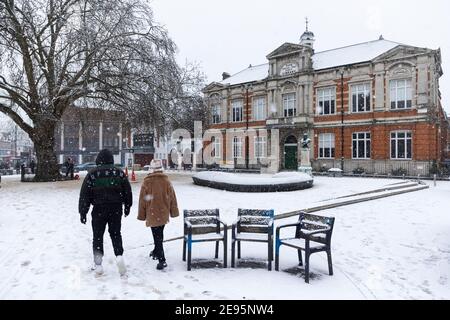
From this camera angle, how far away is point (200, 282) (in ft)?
17.4

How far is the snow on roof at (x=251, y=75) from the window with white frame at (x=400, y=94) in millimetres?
13948

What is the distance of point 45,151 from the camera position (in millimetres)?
20562

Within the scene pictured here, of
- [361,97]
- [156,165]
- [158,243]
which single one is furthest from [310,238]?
[361,97]

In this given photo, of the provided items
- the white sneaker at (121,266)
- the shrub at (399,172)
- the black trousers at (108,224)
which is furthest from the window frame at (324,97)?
the white sneaker at (121,266)

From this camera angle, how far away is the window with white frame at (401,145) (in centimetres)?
2698

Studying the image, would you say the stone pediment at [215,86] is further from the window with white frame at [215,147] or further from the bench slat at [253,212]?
the bench slat at [253,212]

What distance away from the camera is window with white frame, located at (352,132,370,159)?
2925 centimetres

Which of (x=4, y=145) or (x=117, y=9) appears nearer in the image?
(x=117, y=9)

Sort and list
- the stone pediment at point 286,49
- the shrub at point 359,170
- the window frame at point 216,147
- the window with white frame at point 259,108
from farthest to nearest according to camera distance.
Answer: the window frame at point 216,147
the window with white frame at point 259,108
the stone pediment at point 286,49
the shrub at point 359,170

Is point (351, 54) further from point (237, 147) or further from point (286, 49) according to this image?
point (237, 147)

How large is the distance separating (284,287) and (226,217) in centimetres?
501

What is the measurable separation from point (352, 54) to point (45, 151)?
87.6ft
